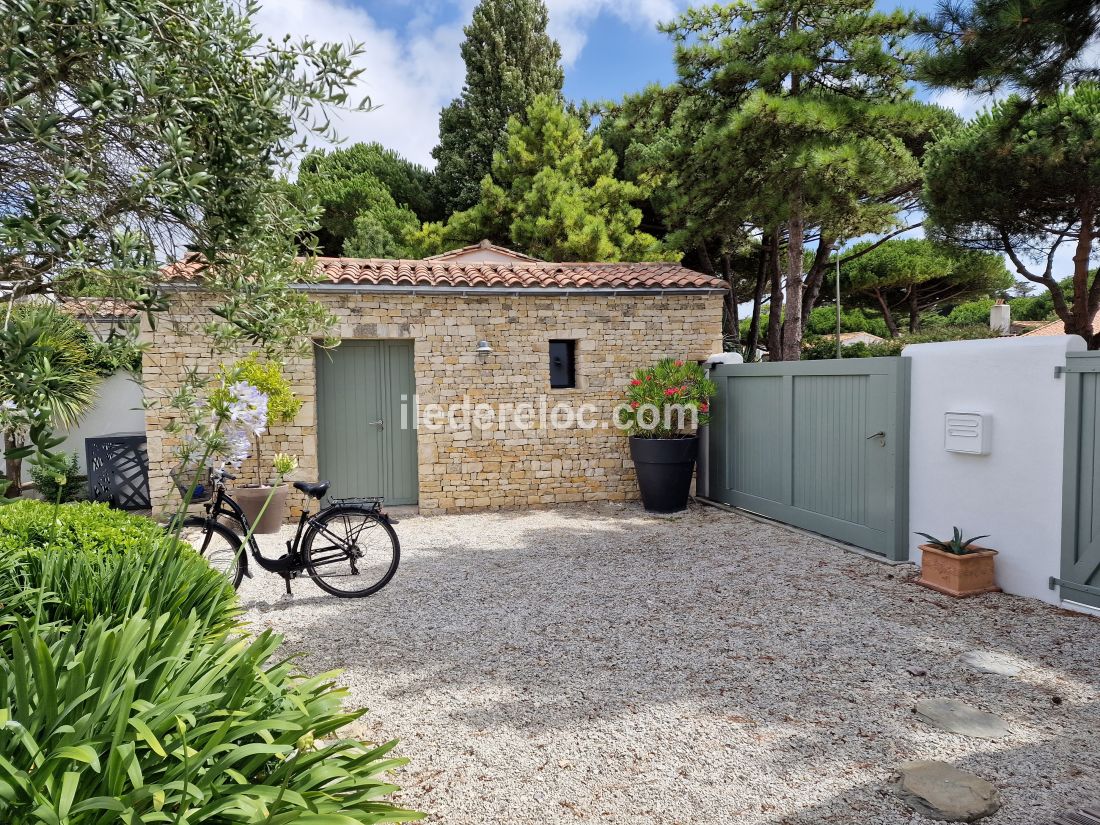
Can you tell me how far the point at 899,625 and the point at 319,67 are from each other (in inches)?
179

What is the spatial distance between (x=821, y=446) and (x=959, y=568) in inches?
76.9

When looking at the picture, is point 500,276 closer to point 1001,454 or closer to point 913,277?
point 1001,454

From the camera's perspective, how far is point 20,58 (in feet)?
6.38

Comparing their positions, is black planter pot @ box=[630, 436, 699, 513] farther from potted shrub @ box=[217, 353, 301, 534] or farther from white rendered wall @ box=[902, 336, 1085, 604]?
potted shrub @ box=[217, 353, 301, 534]

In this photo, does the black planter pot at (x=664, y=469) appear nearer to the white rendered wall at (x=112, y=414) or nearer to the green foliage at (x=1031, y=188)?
the green foliage at (x=1031, y=188)

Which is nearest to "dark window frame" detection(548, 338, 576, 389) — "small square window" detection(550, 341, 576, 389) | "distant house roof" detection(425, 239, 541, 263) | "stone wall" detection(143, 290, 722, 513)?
"small square window" detection(550, 341, 576, 389)

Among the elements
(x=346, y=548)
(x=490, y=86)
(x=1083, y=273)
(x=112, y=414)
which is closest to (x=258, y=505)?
(x=346, y=548)

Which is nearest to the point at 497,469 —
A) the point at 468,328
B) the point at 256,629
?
the point at 468,328

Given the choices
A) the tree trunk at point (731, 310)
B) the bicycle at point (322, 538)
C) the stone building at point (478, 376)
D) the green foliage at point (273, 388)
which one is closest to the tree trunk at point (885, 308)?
the tree trunk at point (731, 310)

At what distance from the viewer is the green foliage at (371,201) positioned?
56.3 feet

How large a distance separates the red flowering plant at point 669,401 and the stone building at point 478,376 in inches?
24.5

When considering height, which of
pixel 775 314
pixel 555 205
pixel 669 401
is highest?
pixel 555 205

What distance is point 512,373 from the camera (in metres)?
8.38

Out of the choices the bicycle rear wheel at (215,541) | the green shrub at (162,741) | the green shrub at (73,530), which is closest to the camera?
the green shrub at (162,741)
